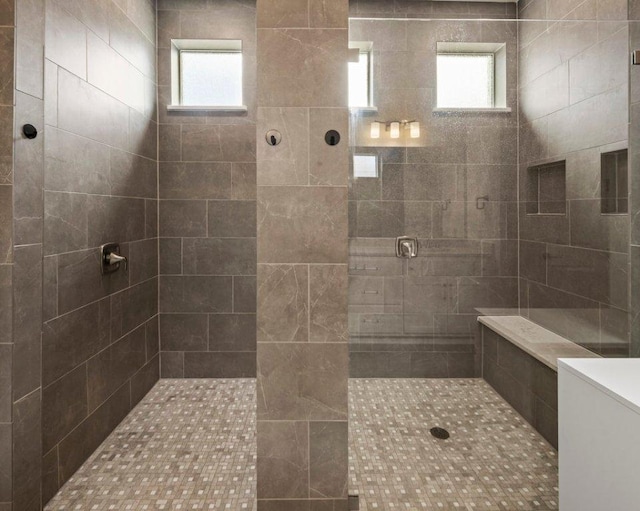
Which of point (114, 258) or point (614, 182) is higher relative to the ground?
point (614, 182)

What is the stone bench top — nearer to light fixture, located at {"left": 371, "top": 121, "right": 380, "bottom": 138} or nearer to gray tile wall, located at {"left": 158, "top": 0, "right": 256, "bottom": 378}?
light fixture, located at {"left": 371, "top": 121, "right": 380, "bottom": 138}

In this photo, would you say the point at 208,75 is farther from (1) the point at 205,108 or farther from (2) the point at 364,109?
(2) the point at 364,109

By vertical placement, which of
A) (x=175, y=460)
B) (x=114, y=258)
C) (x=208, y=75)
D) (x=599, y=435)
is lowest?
(x=175, y=460)

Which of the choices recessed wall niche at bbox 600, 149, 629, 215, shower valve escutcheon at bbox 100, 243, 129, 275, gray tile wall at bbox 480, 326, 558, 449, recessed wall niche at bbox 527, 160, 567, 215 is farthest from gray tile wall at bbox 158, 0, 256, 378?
recessed wall niche at bbox 600, 149, 629, 215

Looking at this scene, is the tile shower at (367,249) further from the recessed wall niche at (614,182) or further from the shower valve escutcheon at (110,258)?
the shower valve escutcheon at (110,258)

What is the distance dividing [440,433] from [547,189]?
111cm

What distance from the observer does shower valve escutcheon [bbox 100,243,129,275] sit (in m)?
2.10

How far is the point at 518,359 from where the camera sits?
1679mm

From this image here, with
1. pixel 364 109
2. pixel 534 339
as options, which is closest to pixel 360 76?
pixel 364 109

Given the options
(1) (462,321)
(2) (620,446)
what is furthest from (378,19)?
(2) (620,446)

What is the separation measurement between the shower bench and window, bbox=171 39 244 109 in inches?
88.1

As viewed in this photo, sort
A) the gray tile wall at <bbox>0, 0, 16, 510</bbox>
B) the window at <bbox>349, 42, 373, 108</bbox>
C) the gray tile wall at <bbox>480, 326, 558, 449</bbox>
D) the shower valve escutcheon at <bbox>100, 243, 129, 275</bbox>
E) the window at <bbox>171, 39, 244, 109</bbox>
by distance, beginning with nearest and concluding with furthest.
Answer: the gray tile wall at <bbox>0, 0, 16, 510</bbox>, the window at <bbox>349, 42, 373, 108</bbox>, the gray tile wall at <bbox>480, 326, 558, 449</bbox>, the shower valve escutcheon at <bbox>100, 243, 129, 275</bbox>, the window at <bbox>171, 39, 244, 109</bbox>

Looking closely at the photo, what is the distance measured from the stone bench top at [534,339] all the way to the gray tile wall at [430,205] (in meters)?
0.07

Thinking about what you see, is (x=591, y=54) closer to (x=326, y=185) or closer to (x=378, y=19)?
(x=378, y=19)
